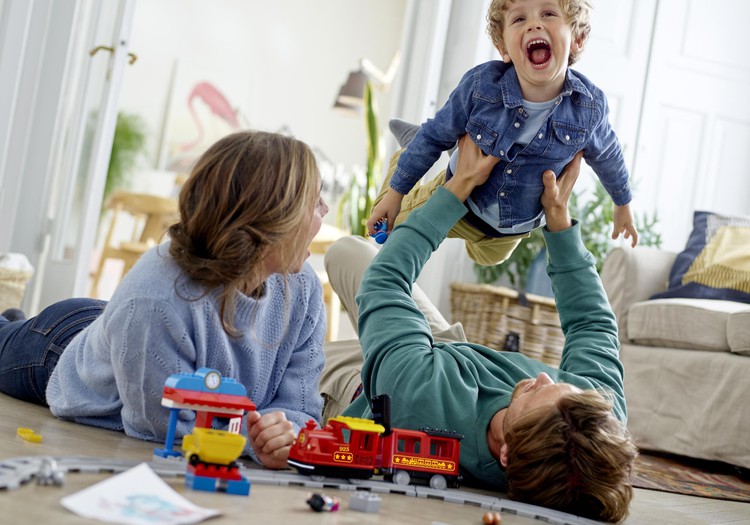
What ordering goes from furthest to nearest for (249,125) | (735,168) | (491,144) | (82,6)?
(249,125)
(735,168)
(82,6)
(491,144)

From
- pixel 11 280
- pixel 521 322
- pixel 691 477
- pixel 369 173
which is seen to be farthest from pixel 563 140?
pixel 369 173

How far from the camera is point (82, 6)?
12.9ft

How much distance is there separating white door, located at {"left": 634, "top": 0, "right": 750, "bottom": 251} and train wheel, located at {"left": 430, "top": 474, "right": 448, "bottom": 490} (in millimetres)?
3585

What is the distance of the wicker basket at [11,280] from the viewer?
316cm

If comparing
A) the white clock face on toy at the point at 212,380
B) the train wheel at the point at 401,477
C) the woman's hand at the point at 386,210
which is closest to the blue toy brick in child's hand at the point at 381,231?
the woman's hand at the point at 386,210

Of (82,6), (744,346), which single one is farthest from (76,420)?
(82,6)

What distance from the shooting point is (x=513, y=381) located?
5.68 feet

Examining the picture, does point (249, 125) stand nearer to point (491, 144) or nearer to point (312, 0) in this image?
point (312, 0)

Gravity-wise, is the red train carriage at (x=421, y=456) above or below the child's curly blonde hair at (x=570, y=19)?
below

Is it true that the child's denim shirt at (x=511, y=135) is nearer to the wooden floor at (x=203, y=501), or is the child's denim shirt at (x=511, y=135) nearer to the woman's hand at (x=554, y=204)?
the woman's hand at (x=554, y=204)

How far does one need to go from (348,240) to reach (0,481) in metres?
1.54

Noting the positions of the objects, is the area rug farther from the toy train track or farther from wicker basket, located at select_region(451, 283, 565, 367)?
the toy train track

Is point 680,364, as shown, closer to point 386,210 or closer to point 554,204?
point 554,204

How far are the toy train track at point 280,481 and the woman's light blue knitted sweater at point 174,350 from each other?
193 millimetres
